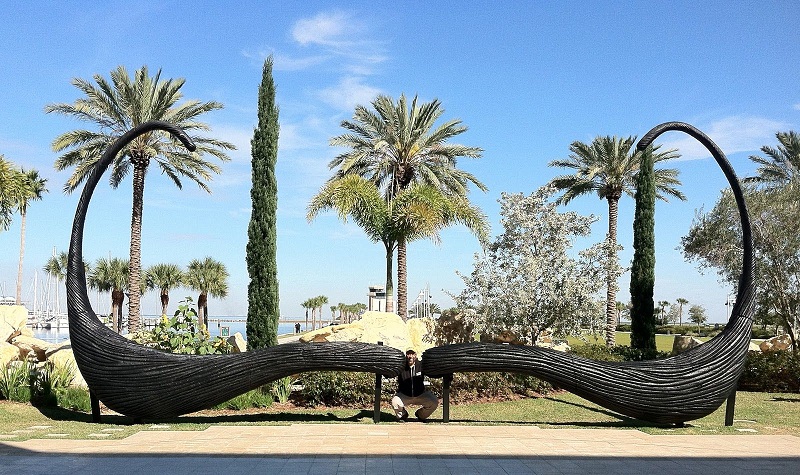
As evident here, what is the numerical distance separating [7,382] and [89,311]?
3.26 meters

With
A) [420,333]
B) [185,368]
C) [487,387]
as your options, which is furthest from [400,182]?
[185,368]

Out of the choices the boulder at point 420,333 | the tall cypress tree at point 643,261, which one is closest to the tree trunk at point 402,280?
the boulder at point 420,333

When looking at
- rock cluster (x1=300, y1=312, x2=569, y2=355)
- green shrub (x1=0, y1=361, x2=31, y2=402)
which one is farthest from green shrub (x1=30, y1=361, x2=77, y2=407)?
rock cluster (x1=300, y1=312, x2=569, y2=355)

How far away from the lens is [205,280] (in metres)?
46.5

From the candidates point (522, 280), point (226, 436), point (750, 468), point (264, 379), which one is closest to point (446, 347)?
point (264, 379)

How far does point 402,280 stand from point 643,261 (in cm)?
818

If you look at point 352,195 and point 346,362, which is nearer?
point 346,362

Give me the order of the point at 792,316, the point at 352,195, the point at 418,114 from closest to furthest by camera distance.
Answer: the point at 792,316
the point at 352,195
the point at 418,114

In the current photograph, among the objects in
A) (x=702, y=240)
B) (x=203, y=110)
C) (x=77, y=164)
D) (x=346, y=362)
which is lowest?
(x=346, y=362)

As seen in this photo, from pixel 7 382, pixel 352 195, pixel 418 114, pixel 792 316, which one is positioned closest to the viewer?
pixel 7 382

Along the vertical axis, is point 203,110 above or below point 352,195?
above

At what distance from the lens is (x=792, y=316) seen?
66.6 ft

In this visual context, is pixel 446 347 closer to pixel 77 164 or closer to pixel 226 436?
pixel 226 436

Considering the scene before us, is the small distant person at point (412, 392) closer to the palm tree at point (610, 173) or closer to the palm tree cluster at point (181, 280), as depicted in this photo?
the palm tree at point (610, 173)
